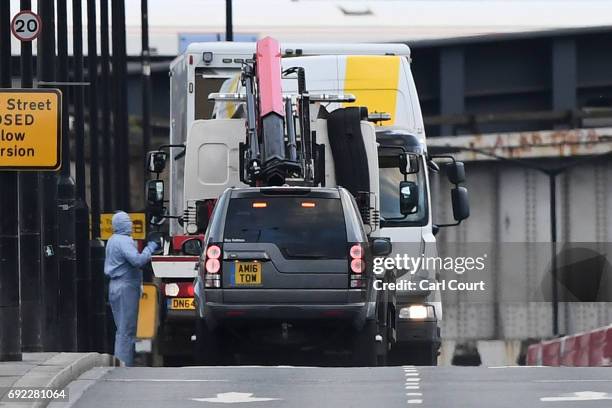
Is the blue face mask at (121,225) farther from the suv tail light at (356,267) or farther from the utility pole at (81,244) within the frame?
the utility pole at (81,244)

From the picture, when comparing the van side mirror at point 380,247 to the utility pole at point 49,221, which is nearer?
the van side mirror at point 380,247

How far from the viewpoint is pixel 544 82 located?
4716 centimetres

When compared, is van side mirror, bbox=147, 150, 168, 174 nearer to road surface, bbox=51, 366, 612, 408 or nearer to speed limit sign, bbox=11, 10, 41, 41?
speed limit sign, bbox=11, 10, 41, 41

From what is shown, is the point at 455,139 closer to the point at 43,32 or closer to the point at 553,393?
the point at 43,32

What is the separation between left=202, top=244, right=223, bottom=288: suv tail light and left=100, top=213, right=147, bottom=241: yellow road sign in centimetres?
1577

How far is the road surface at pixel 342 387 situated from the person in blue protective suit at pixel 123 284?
524cm

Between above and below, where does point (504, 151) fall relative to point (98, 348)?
above

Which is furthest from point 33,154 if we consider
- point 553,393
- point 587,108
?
point 587,108

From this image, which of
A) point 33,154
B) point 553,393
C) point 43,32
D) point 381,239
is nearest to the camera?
point 553,393

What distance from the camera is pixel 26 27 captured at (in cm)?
2044

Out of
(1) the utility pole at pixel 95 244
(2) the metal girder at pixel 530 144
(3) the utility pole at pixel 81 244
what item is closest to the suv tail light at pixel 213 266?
(3) the utility pole at pixel 81 244

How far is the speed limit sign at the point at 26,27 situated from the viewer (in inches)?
802

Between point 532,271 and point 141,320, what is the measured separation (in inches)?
485

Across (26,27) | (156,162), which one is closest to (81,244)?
(156,162)
